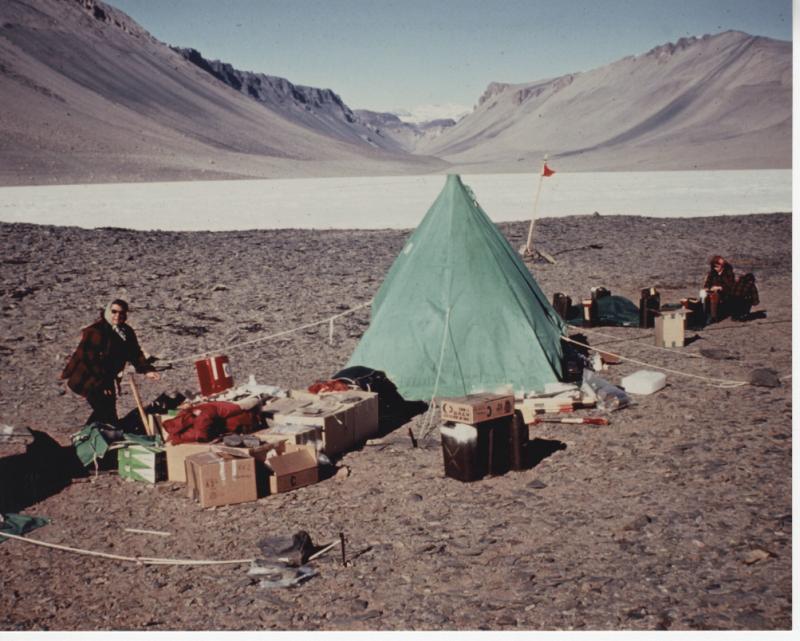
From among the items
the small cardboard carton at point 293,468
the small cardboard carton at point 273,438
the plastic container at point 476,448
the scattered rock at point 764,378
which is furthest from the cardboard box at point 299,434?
the scattered rock at point 764,378

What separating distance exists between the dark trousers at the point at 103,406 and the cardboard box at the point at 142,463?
0.74 meters

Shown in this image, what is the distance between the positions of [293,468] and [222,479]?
55cm

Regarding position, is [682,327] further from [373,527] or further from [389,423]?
[373,527]

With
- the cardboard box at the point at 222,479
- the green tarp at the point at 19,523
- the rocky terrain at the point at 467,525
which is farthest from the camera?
the cardboard box at the point at 222,479

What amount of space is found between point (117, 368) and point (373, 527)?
2975 millimetres

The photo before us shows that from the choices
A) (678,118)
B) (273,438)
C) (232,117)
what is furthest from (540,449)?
(678,118)

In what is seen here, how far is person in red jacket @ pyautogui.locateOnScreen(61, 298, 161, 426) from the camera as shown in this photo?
281 inches

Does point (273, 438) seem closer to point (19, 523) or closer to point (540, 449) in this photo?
point (19, 523)

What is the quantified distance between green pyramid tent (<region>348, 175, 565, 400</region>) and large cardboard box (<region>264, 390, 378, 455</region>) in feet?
3.12

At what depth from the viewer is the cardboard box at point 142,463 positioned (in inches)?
260

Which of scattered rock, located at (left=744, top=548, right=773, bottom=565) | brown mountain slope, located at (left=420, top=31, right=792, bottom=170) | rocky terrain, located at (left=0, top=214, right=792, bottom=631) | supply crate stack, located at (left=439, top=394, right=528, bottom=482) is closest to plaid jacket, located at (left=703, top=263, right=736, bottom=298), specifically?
rocky terrain, located at (left=0, top=214, right=792, bottom=631)

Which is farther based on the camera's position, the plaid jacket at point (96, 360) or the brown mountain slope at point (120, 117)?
the brown mountain slope at point (120, 117)

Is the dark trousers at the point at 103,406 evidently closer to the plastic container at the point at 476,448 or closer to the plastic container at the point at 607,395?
the plastic container at the point at 476,448

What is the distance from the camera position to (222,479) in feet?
20.2
